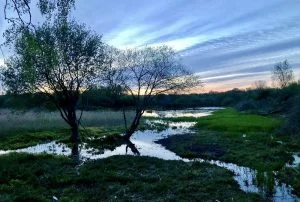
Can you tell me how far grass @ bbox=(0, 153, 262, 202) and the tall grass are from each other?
26.9m

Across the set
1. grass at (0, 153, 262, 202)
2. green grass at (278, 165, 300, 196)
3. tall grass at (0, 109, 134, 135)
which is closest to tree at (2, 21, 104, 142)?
tall grass at (0, 109, 134, 135)

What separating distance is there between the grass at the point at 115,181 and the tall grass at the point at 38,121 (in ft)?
88.2

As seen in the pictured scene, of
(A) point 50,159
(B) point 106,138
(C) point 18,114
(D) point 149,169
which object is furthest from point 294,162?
(C) point 18,114

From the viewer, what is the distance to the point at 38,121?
6328cm

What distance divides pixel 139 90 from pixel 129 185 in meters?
29.0

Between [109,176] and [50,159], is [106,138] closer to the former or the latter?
[50,159]

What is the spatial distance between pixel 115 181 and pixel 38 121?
1719 inches

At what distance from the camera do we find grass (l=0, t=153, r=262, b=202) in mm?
19297

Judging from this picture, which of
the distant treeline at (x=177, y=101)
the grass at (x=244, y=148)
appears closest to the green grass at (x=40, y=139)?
the distant treeline at (x=177, y=101)

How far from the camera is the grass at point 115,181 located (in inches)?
760

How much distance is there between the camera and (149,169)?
1045 inches

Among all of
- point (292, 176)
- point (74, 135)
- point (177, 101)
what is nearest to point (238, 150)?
point (292, 176)

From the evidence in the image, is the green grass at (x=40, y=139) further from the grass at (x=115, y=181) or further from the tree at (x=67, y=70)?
the grass at (x=115, y=181)

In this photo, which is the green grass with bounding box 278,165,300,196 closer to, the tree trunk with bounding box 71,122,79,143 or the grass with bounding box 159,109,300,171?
the grass with bounding box 159,109,300,171
